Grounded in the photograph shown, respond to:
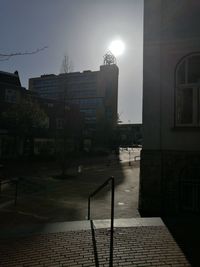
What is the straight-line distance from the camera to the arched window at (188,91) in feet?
33.8

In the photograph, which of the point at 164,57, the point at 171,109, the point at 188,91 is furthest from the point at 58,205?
the point at 164,57

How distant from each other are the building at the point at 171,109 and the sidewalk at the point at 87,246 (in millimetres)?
1893

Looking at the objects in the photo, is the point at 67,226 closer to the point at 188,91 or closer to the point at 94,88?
the point at 188,91

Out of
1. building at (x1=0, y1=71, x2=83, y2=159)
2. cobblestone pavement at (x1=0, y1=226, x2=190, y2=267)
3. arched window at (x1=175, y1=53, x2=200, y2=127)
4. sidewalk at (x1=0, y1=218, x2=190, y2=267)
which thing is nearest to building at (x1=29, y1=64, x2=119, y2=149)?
building at (x1=0, y1=71, x2=83, y2=159)

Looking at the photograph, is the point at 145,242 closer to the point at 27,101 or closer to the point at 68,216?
the point at 68,216

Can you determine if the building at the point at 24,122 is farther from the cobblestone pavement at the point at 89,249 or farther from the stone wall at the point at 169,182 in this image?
the cobblestone pavement at the point at 89,249

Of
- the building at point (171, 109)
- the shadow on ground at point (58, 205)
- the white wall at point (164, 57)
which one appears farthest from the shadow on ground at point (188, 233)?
the white wall at point (164, 57)

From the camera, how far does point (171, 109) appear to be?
10.6 meters

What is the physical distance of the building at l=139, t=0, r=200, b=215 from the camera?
33.3 ft

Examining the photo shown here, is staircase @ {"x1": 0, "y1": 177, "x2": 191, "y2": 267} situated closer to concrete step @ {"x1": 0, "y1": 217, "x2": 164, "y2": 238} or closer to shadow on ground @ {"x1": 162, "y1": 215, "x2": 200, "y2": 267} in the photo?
concrete step @ {"x1": 0, "y1": 217, "x2": 164, "y2": 238}

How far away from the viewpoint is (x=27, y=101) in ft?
125

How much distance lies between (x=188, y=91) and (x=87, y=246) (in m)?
5.76

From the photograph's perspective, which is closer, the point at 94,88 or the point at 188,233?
the point at 188,233

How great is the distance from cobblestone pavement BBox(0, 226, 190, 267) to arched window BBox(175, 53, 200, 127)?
3.75 m
